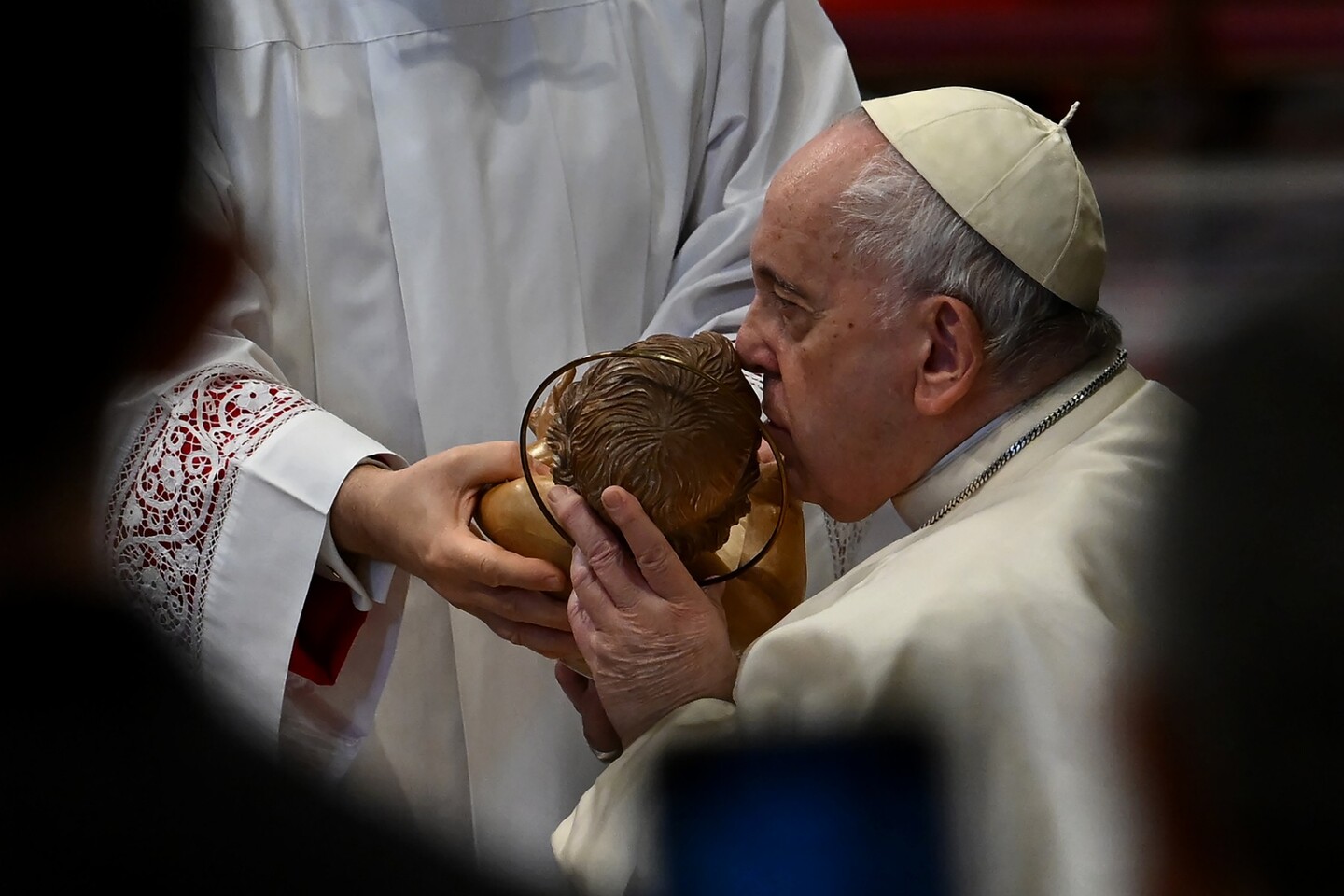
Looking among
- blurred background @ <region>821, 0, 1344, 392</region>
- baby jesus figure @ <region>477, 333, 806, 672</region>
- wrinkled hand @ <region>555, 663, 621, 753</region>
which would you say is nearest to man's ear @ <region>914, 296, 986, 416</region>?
baby jesus figure @ <region>477, 333, 806, 672</region>

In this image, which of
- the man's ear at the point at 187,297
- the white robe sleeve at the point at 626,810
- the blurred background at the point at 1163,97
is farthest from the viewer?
the blurred background at the point at 1163,97

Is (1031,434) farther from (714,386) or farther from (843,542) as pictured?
(843,542)

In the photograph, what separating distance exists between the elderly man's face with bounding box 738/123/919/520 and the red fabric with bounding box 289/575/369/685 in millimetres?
843

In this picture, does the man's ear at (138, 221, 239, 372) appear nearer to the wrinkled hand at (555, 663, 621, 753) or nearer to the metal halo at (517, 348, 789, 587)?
the metal halo at (517, 348, 789, 587)

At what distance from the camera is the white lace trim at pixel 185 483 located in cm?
262

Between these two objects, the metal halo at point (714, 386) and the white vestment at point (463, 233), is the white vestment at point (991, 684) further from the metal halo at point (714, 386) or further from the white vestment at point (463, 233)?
the white vestment at point (463, 233)

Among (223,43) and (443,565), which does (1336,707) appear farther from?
(223,43)

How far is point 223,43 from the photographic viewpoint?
9.36 ft

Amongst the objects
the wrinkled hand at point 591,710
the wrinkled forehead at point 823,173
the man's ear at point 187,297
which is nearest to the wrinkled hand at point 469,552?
the wrinkled hand at point 591,710

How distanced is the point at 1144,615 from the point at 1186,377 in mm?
193

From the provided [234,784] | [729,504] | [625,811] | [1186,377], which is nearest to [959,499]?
[729,504]

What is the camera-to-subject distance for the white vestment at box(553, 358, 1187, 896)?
1.99 metres

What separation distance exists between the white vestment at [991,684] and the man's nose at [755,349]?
39 cm

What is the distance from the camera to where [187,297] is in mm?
1086
